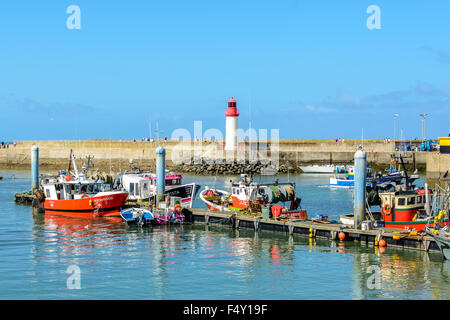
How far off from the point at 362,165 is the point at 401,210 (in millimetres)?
3204

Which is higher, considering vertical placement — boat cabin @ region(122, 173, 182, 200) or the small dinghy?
boat cabin @ region(122, 173, 182, 200)

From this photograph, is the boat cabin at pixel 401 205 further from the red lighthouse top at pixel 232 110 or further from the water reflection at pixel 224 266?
the red lighthouse top at pixel 232 110

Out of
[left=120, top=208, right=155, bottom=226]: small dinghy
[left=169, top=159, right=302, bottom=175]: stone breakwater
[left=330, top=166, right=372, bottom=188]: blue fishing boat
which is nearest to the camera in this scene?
[left=120, top=208, right=155, bottom=226]: small dinghy

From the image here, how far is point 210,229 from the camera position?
3725 centimetres

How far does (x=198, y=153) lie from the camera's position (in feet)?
304

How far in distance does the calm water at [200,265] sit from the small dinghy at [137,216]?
0.81 m

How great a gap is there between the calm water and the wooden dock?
1.44ft

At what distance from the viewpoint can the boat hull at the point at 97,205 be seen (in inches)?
1606

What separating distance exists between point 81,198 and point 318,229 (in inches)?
689

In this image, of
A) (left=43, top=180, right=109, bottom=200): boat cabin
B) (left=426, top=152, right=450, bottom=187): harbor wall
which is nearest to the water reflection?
(left=43, top=180, right=109, bottom=200): boat cabin

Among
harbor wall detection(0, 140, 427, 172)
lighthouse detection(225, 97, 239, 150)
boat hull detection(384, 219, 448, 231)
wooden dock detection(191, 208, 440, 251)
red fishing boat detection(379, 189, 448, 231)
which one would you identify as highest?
lighthouse detection(225, 97, 239, 150)

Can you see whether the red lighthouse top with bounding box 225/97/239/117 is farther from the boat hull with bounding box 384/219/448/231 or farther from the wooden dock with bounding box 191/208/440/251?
the boat hull with bounding box 384/219/448/231

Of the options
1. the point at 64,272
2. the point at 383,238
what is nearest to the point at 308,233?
the point at 383,238

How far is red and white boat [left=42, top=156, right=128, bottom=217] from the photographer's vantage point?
134 feet
